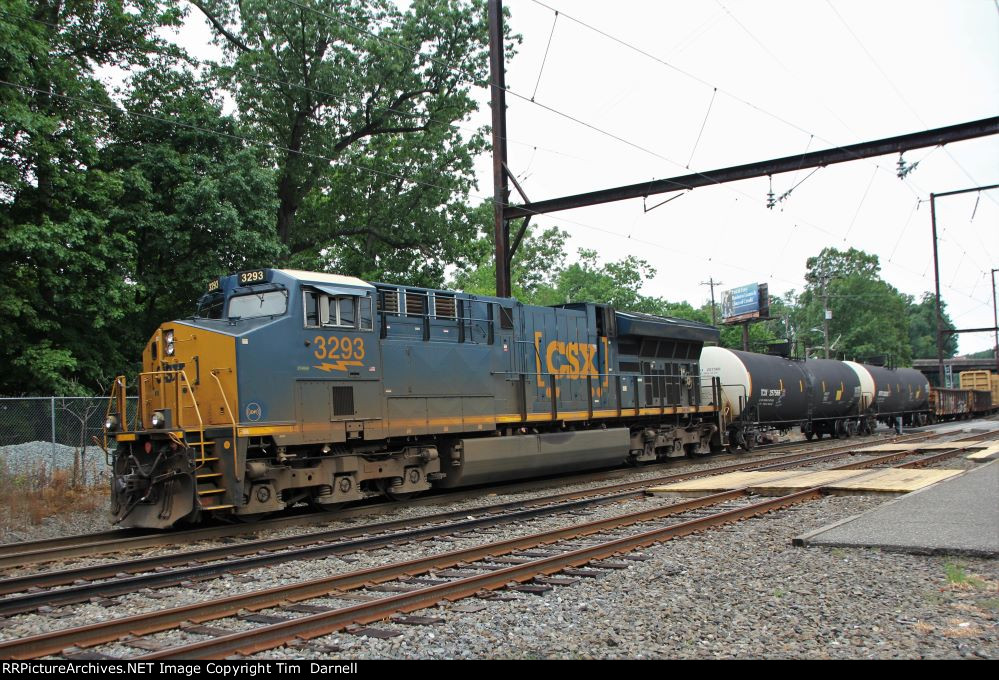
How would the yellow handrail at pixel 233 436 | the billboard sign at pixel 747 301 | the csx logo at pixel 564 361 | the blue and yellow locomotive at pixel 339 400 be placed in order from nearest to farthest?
the yellow handrail at pixel 233 436, the blue and yellow locomotive at pixel 339 400, the csx logo at pixel 564 361, the billboard sign at pixel 747 301

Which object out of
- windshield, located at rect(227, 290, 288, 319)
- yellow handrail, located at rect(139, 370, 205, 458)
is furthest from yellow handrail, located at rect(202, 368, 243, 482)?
windshield, located at rect(227, 290, 288, 319)

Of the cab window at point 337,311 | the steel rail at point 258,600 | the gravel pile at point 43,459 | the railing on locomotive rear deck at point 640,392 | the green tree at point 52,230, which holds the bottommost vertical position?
the steel rail at point 258,600

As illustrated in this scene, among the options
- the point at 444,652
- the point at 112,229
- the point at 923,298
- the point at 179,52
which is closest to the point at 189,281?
the point at 112,229

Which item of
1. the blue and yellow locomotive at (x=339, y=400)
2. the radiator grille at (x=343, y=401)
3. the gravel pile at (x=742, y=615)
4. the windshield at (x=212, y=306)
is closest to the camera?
the gravel pile at (x=742, y=615)

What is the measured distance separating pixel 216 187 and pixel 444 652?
1608 centimetres

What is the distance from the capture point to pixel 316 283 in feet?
37.6

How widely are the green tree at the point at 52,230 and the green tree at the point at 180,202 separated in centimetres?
64

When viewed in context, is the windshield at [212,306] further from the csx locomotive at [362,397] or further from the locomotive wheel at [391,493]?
the locomotive wheel at [391,493]

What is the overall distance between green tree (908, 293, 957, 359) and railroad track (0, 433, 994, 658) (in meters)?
145

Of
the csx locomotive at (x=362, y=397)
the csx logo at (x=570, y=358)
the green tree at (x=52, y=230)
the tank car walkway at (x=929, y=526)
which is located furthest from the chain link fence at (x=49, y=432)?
the tank car walkway at (x=929, y=526)

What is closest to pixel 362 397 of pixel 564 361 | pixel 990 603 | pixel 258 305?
pixel 258 305

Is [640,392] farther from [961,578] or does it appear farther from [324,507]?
[961,578]

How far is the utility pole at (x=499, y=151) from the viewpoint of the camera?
59.0 feet

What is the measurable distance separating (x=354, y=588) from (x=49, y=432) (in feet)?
36.6
